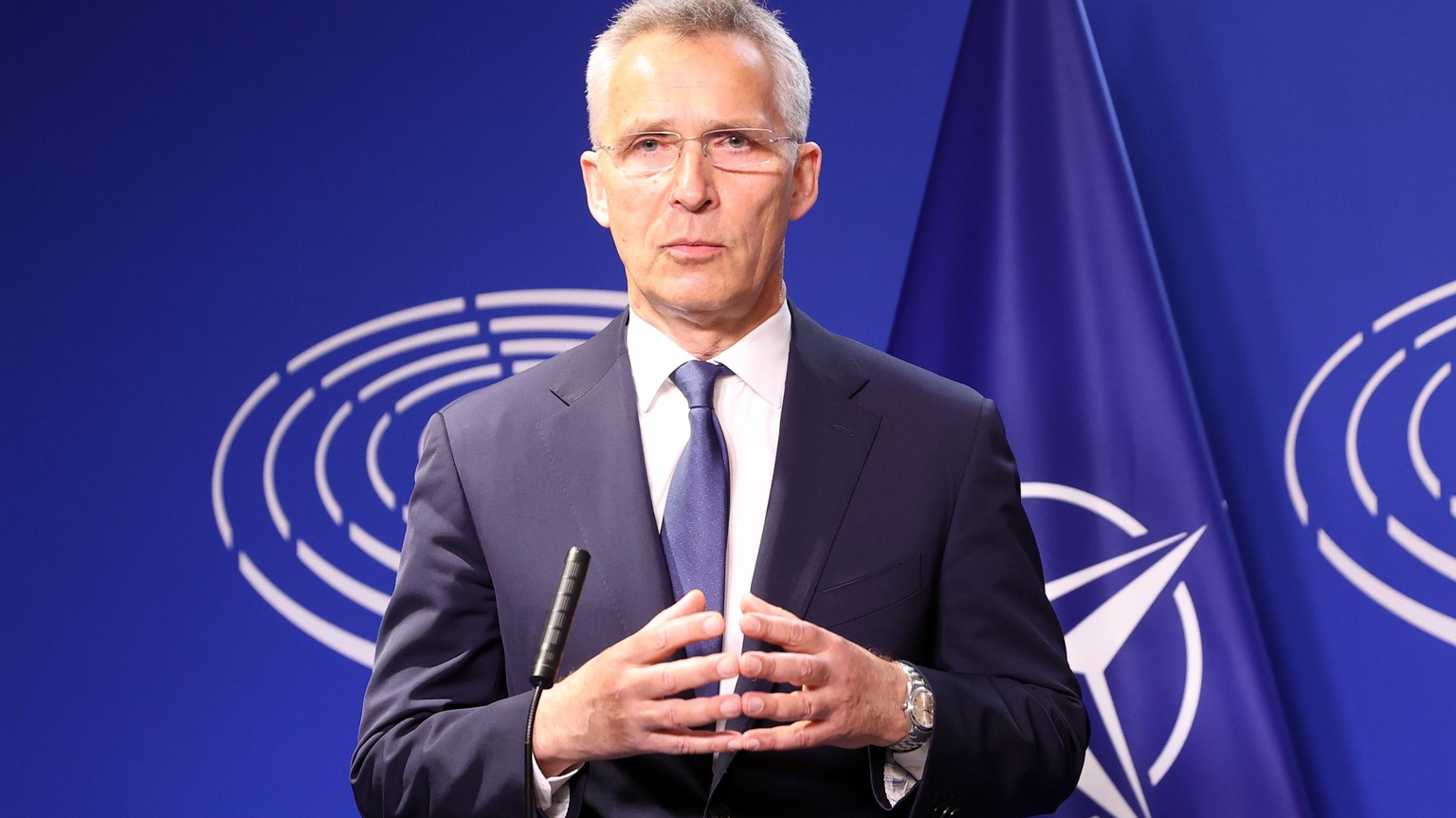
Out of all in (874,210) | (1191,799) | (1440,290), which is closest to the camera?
(1191,799)

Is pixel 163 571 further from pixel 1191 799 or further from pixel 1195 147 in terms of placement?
pixel 1195 147

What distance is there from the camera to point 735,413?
1.81 metres

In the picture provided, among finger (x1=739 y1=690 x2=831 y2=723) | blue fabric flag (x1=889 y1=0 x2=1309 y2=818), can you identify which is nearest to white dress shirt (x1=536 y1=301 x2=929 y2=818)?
finger (x1=739 y1=690 x2=831 y2=723)

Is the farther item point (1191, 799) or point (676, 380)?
point (1191, 799)

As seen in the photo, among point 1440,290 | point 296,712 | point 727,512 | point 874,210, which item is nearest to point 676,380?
point 727,512

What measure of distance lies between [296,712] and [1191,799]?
5.98ft

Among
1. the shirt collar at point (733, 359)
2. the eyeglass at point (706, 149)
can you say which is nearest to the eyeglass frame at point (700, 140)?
the eyeglass at point (706, 149)

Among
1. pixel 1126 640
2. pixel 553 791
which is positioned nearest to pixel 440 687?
pixel 553 791

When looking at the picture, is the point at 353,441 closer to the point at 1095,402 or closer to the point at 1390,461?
the point at 1095,402

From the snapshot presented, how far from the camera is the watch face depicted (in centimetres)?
155

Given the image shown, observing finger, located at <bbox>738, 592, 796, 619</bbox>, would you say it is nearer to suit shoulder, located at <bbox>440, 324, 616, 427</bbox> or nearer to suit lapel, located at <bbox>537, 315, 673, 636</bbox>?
suit lapel, located at <bbox>537, 315, 673, 636</bbox>

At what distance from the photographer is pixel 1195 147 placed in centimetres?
301

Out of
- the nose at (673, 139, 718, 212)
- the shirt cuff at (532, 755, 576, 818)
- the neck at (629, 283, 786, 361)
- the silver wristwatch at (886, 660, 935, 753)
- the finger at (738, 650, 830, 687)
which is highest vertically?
the nose at (673, 139, 718, 212)

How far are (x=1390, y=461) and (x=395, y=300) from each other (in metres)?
2.12
